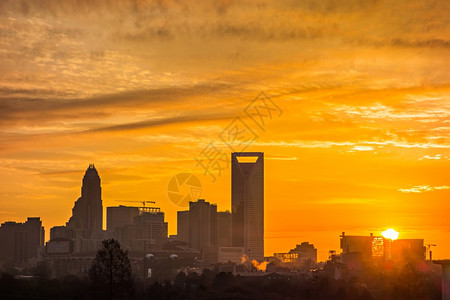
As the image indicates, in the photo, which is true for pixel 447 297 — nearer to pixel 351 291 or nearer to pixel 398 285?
pixel 398 285

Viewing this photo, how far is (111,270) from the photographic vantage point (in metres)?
89.0

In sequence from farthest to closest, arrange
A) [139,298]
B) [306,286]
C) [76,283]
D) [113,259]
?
[306,286]
[76,283]
[139,298]
[113,259]

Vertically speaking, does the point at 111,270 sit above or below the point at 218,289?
above

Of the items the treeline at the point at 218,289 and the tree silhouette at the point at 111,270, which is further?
the treeline at the point at 218,289

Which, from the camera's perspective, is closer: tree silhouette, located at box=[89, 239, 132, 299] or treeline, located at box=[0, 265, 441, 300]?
tree silhouette, located at box=[89, 239, 132, 299]

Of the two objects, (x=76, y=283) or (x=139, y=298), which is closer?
(x=139, y=298)

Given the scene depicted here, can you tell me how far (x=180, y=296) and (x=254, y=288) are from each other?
1220 inches

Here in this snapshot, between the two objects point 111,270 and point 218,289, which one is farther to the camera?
point 218,289

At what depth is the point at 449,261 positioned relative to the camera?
230 feet

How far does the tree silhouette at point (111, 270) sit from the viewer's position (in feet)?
294

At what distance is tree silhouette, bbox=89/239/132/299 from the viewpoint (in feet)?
294

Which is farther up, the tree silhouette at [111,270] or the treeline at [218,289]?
the tree silhouette at [111,270]

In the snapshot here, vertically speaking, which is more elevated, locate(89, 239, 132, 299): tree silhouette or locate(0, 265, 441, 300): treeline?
locate(89, 239, 132, 299): tree silhouette

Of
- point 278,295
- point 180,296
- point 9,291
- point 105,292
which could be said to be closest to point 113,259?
point 105,292
